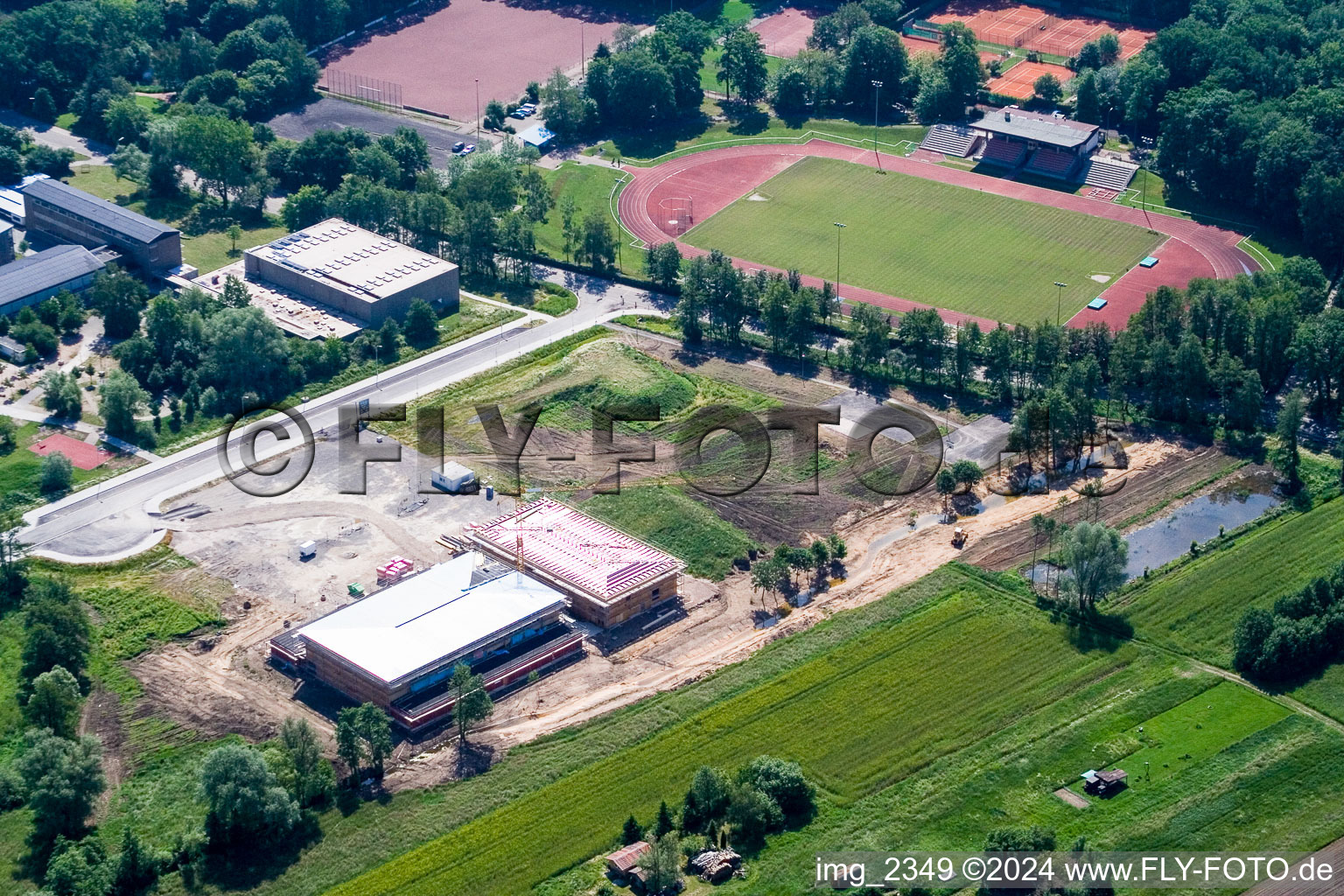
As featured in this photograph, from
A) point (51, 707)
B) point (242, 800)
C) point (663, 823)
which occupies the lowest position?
point (51, 707)

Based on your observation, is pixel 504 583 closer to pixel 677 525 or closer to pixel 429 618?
pixel 429 618

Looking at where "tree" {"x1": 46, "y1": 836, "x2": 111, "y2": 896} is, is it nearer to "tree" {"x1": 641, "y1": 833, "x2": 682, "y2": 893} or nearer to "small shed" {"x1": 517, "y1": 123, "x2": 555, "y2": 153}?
"tree" {"x1": 641, "y1": 833, "x2": 682, "y2": 893}

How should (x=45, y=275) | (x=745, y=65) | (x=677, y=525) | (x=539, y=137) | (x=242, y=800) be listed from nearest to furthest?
1. (x=242, y=800)
2. (x=677, y=525)
3. (x=45, y=275)
4. (x=539, y=137)
5. (x=745, y=65)

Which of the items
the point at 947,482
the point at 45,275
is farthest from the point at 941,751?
the point at 45,275

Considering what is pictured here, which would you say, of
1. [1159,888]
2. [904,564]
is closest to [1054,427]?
[904,564]

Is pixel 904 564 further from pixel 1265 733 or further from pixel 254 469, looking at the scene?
pixel 254 469

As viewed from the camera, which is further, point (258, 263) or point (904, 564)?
point (258, 263)
